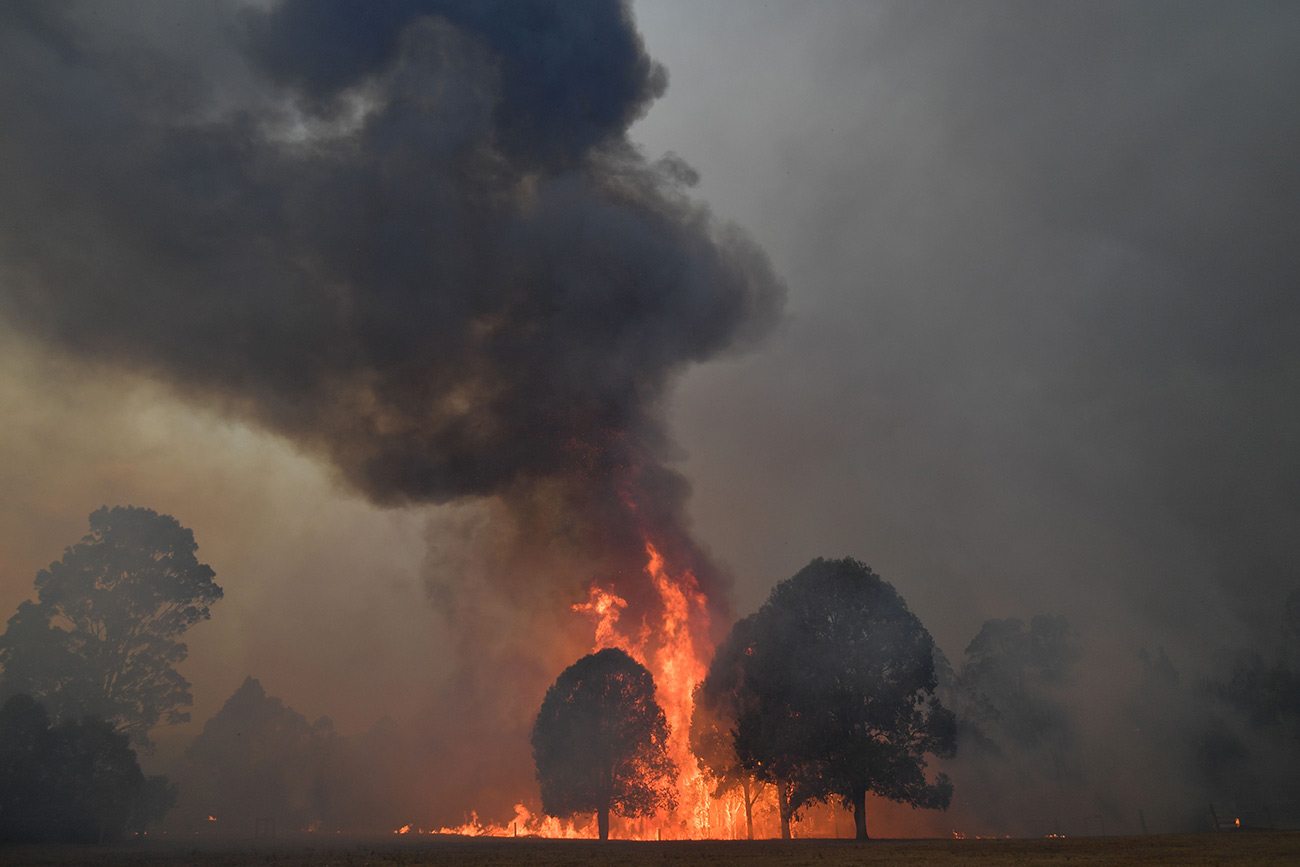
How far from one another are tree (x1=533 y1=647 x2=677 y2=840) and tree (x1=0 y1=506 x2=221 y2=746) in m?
28.2

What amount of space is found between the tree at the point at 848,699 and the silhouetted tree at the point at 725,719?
12069mm

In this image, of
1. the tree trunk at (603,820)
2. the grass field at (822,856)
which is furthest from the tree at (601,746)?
the grass field at (822,856)

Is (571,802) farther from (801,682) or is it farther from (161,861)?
(161,861)

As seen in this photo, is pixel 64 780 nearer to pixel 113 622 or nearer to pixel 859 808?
pixel 113 622

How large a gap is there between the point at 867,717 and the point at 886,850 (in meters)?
11.5

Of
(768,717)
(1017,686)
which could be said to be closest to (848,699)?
(768,717)

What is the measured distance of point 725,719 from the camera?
63281 millimetres

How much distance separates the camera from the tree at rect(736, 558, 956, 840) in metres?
43.1

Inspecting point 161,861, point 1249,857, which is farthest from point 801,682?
point 161,861

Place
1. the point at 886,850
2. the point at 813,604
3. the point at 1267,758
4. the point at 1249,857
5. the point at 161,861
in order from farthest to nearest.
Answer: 1. the point at 1267,758
2. the point at 813,604
3. the point at 886,850
4. the point at 161,861
5. the point at 1249,857

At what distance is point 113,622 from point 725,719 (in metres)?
48.5

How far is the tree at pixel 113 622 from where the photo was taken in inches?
1973

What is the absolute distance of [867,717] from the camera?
43.8 m

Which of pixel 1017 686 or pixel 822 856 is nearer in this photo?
pixel 822 856
